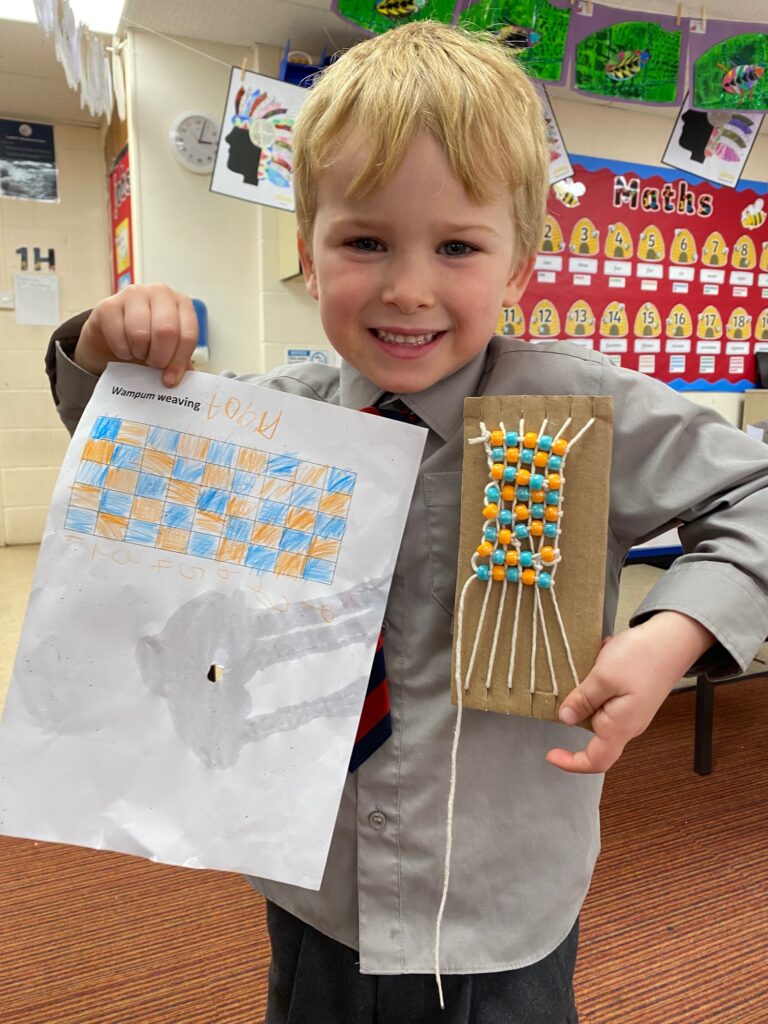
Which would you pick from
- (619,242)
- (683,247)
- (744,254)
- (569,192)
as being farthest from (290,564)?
(744,254)

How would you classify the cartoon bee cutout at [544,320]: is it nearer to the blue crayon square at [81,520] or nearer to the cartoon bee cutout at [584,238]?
the cartoon bee cutout at [584,238]

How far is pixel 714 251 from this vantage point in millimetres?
3447

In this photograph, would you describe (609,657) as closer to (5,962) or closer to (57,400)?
(57,400)

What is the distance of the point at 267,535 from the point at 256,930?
42.2 inches

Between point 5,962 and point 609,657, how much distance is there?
1307mm

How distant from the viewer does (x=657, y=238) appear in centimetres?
334

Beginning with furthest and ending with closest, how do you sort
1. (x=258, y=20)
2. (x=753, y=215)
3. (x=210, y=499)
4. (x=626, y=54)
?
(x=753, y=215) < (x=258, y=20) < (x=626, y=54) < (x=210, y=499)

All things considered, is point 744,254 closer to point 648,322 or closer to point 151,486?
point 648,322

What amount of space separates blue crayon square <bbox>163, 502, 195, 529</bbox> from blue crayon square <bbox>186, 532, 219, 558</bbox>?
0.04 feet

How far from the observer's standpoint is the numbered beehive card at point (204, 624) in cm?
52

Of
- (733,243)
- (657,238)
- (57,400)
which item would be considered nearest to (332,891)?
(57,400)

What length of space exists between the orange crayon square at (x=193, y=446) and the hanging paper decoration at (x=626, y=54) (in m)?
1.87

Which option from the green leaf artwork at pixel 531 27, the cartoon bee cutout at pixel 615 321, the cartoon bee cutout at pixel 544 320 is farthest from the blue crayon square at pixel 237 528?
the cartoon bee cutout at pixel 615 321

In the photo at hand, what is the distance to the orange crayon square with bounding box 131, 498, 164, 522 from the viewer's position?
1.80 feet
